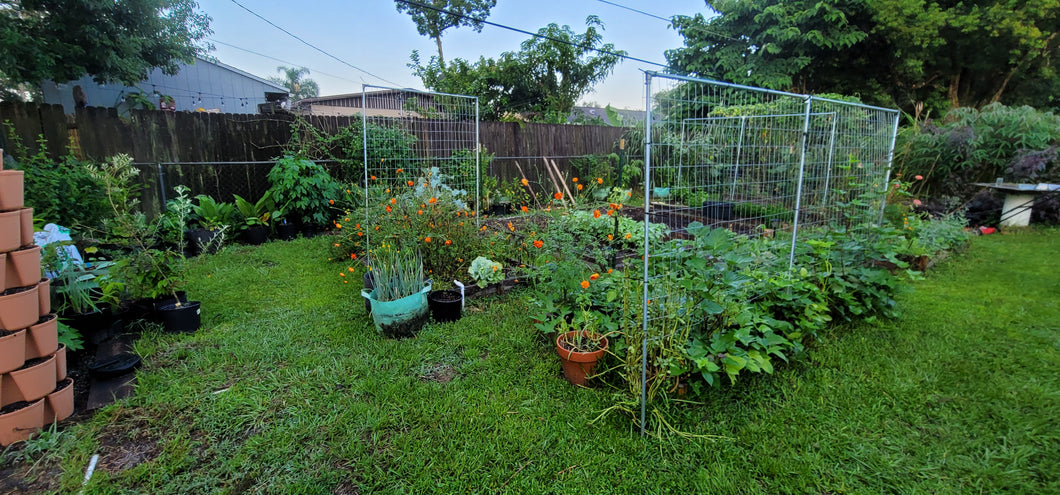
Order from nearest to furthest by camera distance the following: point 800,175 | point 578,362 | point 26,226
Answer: point 26,226 < point 578,362 < point 800,175

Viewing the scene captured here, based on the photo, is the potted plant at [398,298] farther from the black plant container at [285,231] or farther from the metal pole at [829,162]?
the black plant container at [285,231]

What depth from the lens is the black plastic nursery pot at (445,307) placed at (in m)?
3.11

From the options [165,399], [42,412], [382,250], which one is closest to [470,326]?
[382,250]

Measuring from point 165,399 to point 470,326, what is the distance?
1.70 metres

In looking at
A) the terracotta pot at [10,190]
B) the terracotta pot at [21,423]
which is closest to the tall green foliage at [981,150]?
the terracotta pot at [10,190]

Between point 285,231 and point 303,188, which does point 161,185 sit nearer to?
point 285,231

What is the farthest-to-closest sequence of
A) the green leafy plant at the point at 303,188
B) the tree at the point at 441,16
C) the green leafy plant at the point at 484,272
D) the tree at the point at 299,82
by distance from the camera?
the tree at the point at 299,82 → the tree at the point at 441,16 → the green leafy plant at the point at 303,188 → the green leafy plant at the point at 484,272

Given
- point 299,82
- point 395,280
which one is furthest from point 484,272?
point 299,82

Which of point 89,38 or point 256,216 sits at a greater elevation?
point 89,38

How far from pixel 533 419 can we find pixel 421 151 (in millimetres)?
5155

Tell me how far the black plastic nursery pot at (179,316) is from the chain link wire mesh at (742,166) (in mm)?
3023

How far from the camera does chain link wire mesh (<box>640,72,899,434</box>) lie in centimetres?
202

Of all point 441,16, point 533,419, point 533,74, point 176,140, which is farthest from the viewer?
point 441,16

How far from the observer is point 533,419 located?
6.77ft
